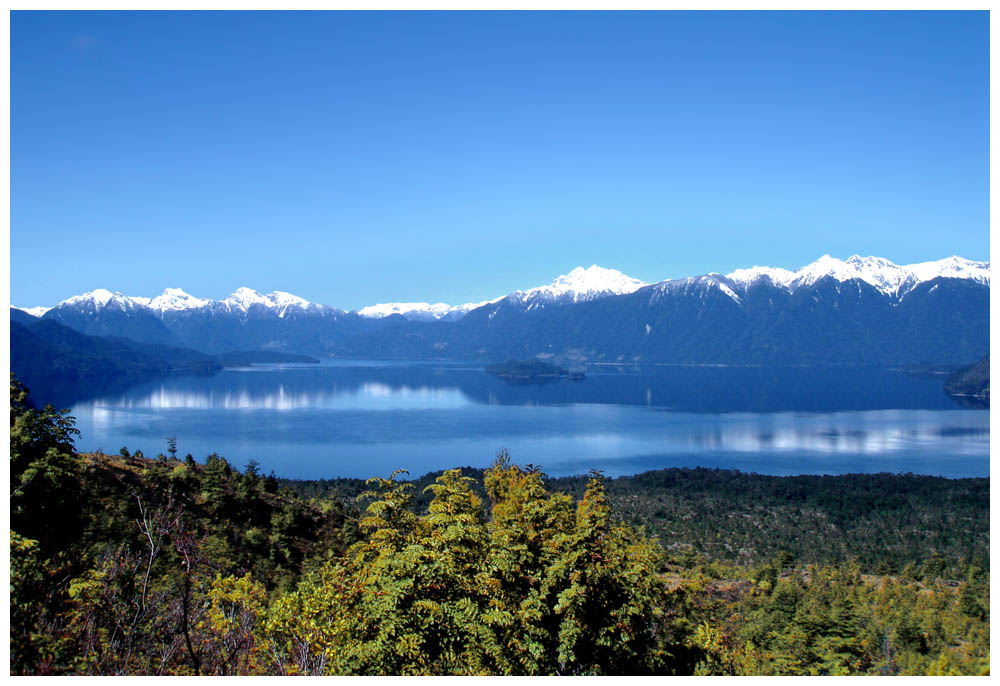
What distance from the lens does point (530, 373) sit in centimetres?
18000

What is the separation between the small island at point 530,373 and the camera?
554ft

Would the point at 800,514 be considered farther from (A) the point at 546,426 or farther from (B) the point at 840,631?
(A) the point at 546,426

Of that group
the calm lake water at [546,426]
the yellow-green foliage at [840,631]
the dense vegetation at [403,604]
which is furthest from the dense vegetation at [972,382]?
the dense vegetation at [403,604]

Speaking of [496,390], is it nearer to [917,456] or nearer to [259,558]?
[917,456]

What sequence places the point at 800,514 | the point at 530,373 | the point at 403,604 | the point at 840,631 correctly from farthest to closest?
the point at 530,373
the point at 800,514
the point at 840,631
the point at 403,604

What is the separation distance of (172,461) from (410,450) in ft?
134

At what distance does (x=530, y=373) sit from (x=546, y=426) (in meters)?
100

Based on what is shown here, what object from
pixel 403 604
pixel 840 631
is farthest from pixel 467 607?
pixel 840 631

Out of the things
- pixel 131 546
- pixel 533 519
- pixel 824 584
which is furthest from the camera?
pixel 824 584

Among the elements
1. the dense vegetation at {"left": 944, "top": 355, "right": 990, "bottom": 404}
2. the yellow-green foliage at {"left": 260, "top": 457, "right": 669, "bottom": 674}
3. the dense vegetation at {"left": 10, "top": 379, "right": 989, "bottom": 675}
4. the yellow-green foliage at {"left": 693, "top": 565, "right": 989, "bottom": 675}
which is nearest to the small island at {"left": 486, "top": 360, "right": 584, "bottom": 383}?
the dense vegetation at {"left": 944, "top": 355, "right": 990, "bottom": 404}

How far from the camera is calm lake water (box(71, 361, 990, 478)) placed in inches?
2295

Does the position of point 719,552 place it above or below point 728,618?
below

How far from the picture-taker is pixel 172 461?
2128cm

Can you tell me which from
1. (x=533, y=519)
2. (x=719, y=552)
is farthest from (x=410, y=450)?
(x=533, y=519)
